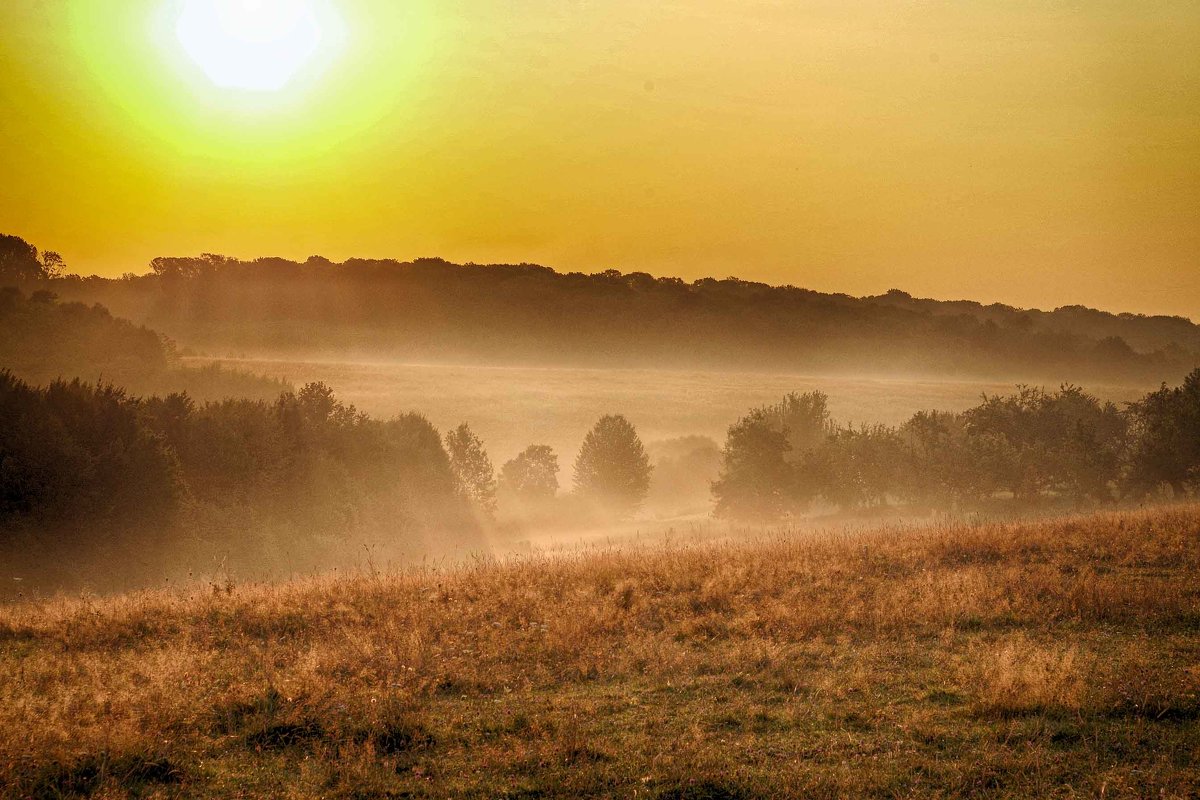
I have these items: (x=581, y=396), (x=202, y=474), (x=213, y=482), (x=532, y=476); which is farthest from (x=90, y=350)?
(x=581, y=396)

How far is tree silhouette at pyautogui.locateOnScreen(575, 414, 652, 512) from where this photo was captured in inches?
3438

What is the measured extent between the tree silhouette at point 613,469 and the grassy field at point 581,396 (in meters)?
24.9

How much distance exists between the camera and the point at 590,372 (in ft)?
601

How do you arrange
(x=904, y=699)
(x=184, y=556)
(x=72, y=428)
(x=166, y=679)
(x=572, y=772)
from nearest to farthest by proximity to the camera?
(x=572, y=772)
(x=904, y=699)
(x=166, y=679)
(x=72, y=428)
(x=184, y=556)

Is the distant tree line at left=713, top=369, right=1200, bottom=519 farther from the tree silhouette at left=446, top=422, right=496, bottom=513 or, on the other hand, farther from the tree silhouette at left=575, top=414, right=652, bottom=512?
the tree silhouette at left=446, top=422, right=496, bottom=513

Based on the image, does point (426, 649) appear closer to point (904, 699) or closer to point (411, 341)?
point (904, 699)

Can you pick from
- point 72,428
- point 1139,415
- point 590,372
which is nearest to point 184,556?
point 72,428

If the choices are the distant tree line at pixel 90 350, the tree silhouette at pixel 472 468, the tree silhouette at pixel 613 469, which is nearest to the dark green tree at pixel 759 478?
the tree silhouette at pixel 472 468

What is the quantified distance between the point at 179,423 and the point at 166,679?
30759 millimetres

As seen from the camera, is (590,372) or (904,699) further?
(590,372)

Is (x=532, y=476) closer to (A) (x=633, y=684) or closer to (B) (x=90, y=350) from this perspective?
(B) (x=90, y=350)

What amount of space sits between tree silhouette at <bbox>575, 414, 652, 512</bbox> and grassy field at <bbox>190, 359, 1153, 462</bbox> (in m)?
24.9

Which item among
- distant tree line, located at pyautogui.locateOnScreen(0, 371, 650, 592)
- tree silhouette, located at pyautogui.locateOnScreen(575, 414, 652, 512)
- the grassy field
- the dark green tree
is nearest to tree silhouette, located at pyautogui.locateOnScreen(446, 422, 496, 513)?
distant tree line, located at pyautogui.locateOnScreen(0, 371, 650, 592)

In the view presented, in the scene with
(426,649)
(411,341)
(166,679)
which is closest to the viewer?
(166,679)
